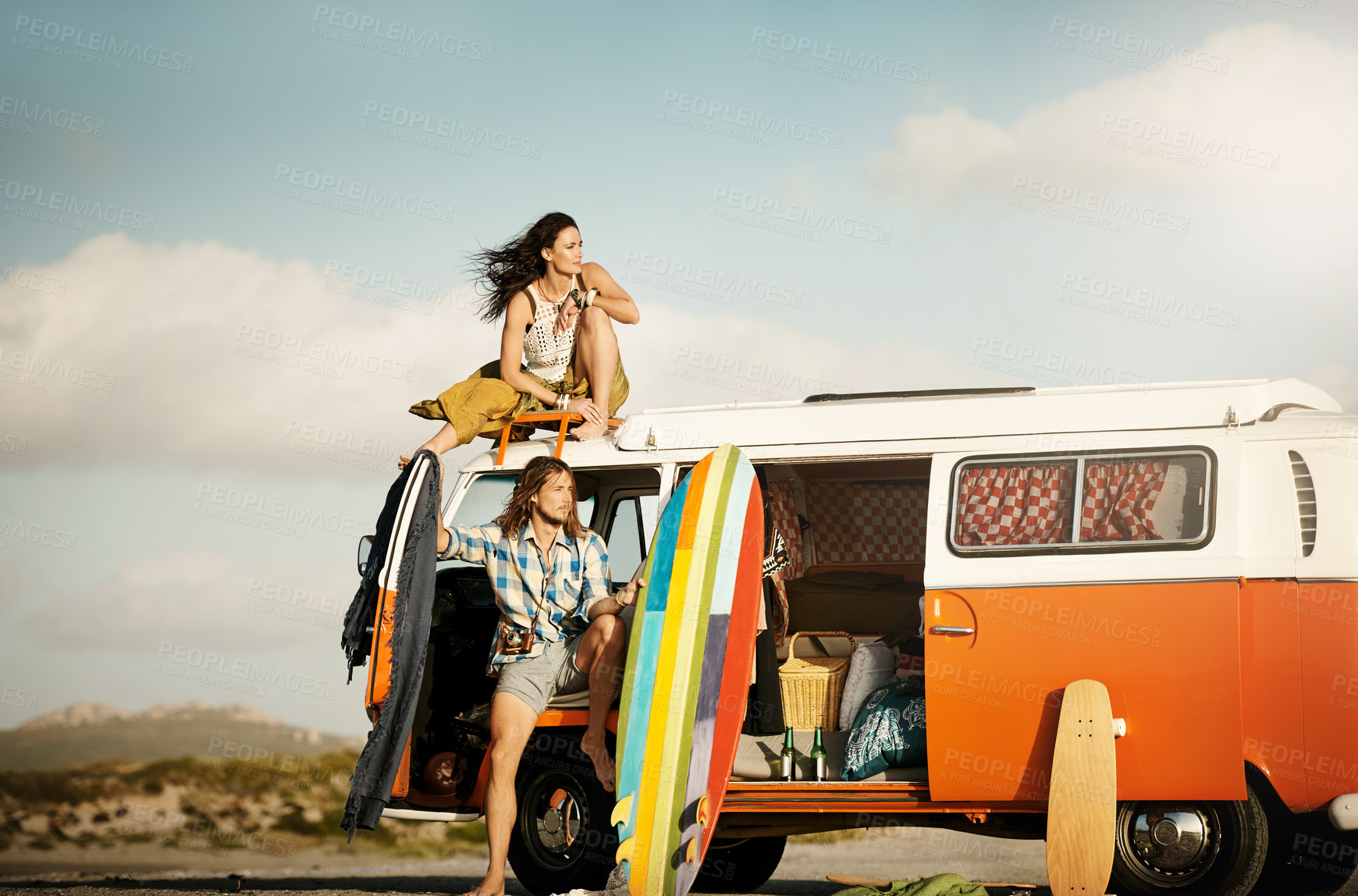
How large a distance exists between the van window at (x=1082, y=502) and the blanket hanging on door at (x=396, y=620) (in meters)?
2.64

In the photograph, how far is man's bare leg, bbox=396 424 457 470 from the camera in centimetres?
614

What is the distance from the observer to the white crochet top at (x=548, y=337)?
22.5 feet

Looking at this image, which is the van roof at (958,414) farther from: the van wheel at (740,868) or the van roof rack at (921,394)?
the van wheel at (740,868)

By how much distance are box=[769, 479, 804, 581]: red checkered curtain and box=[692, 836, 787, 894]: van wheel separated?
1820mm

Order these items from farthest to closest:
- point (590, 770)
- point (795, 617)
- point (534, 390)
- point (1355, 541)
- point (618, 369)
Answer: point (795, 617), point (618, 369), point (534, 390), point (590, 770), point (1355, 541)

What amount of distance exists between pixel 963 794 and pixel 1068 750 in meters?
0.58

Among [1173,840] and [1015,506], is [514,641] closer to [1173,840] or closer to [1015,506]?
[1015,506]

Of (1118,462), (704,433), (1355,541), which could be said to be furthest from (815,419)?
(1355,541)

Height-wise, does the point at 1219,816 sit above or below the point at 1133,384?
below

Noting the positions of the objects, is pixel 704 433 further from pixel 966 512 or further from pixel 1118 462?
pixel 1118 462

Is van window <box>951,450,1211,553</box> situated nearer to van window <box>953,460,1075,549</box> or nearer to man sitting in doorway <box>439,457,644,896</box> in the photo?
van window <box>953,460,1075,549</box>

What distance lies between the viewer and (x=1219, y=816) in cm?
498

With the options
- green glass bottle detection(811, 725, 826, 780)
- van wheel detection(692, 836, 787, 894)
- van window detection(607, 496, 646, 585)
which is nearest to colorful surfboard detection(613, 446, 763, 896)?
green glass bottle detection(811, 725, 826, 780)

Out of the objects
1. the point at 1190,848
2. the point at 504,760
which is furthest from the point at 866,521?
the point at 504,760
